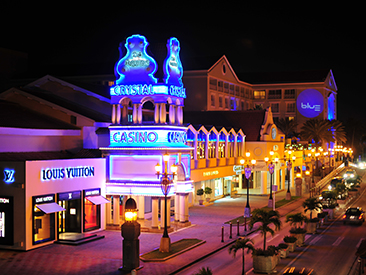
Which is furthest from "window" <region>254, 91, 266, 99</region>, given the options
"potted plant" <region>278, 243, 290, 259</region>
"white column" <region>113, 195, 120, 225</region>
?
"potted plant" <region>278, 243, 290, 259</region>

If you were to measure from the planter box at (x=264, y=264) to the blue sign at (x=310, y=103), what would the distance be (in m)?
101

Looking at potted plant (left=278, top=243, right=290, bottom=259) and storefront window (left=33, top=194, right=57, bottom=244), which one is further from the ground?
storefront window (left=33, top=194, right=57, bottom=244)

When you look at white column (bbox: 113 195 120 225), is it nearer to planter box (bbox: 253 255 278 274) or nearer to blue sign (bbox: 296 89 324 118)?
planter box (bbox: 253 255 278 274)

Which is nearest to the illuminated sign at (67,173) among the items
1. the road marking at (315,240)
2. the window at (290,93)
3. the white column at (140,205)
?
the white column at (140,205)

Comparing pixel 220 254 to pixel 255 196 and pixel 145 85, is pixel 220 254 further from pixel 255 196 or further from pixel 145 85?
pixel 255 196

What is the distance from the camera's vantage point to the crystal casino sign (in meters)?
34.8

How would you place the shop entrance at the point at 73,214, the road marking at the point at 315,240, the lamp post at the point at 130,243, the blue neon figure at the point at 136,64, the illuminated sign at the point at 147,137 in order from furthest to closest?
the blue neon figure at the point at 136,64
the illuminated sign at the point at 147,137
the shop entrance at the point at 73,214
the road marking at the point at 315,240
the lamp post at the point at 130,243

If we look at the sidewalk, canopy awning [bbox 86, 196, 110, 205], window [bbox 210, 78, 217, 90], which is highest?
window [bbox 210, 78, 217, 90]

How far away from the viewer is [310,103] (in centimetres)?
12169

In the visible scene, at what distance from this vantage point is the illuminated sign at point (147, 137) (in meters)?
34.9

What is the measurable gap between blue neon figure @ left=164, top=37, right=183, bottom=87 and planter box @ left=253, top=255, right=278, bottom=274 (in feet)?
51.4

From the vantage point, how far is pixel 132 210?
24812 millimetres

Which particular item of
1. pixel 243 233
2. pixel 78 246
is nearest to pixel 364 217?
pixel 243 233

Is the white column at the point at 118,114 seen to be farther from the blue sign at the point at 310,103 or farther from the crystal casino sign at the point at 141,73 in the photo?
the blue sign at the point at 310,103
